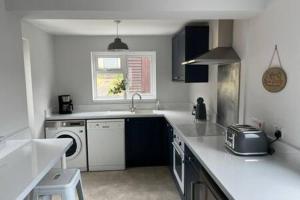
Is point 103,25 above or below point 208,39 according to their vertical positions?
above

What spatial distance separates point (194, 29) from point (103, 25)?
1.24 meters

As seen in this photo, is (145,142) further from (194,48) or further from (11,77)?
(11,77)

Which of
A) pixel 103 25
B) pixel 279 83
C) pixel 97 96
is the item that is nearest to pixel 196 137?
pixel 279 83

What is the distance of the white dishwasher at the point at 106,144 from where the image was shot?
12.6 ft

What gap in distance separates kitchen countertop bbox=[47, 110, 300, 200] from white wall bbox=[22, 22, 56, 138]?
2204 mm

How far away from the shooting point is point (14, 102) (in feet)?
6.94

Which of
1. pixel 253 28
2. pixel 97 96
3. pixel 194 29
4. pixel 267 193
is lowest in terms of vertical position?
pixel 267 193

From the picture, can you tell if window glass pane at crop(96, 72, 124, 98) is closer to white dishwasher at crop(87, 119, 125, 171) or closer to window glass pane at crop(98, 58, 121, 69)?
window glass pane at crop(98, 58, 121, 69)

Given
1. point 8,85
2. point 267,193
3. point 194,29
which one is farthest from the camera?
point 194,29

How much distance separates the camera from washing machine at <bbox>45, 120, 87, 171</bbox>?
12.4 feet

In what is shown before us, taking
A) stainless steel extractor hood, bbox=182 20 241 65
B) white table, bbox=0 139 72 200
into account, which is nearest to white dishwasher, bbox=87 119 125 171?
white table, bbox=0 139 72 200

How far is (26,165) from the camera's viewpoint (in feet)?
5.38

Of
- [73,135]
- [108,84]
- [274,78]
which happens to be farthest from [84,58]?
[274,78]

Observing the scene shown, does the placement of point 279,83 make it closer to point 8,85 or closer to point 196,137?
point 196,137
